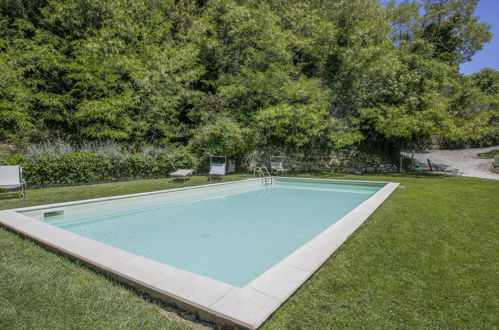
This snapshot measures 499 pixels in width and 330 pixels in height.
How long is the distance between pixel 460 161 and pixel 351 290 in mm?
19649

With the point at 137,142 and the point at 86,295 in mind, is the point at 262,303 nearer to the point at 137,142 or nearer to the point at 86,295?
the point at 86,295

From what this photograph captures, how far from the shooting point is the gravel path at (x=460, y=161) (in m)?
13.4

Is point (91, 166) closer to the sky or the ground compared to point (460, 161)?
closer to the sky

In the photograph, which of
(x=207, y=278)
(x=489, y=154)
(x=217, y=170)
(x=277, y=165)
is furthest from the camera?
(x=489, y=154)

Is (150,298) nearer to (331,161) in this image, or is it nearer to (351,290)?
(351,290)

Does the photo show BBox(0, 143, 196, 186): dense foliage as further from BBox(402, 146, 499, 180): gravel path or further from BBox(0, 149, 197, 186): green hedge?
BBox(402, 146, 499, 180): gravel path

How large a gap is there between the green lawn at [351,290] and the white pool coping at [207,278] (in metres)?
0.09

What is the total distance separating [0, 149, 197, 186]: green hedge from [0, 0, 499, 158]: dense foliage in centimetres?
202

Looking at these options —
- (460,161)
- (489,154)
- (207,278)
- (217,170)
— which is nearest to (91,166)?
(217,170)

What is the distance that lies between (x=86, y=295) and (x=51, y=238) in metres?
1.52

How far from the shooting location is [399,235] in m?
3.43

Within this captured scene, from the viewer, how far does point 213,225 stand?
493cm

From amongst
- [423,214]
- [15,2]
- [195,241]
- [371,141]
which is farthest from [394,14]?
[15,2]

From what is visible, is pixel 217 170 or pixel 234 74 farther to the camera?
pixel 234 74
